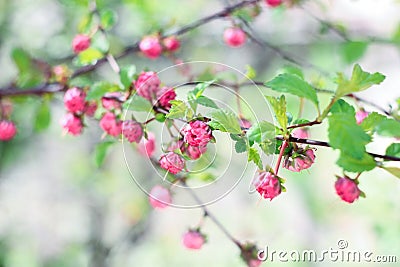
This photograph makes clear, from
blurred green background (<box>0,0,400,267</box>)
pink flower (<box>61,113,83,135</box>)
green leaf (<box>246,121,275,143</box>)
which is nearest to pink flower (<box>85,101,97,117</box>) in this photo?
pink flower (<box>61,113,83,135</box>)

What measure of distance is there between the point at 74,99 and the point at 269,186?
1.13 feet

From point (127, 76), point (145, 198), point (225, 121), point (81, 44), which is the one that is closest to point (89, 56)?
point (81, 44)

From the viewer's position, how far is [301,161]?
515 millimetres

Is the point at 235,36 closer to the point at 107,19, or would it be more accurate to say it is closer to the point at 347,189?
the point at 107,19

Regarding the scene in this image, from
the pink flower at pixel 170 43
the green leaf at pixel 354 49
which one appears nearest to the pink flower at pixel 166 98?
the pink flower at pixel 170 43

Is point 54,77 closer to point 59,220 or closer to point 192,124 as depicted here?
point 192,124

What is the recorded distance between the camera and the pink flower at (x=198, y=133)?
51cm

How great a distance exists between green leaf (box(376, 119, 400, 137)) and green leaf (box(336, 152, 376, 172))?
0.08ft

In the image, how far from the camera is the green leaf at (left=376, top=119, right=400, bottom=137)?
0.50 metres

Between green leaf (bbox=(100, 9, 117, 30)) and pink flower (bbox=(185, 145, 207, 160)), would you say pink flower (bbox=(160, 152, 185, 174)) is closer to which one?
pink flower (bbox=(185, 145, 207, 160))

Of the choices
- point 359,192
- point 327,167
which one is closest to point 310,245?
point 327,167

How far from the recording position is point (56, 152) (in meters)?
2.43

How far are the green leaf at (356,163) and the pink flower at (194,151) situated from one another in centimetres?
14

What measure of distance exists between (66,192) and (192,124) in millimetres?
1962
